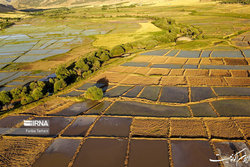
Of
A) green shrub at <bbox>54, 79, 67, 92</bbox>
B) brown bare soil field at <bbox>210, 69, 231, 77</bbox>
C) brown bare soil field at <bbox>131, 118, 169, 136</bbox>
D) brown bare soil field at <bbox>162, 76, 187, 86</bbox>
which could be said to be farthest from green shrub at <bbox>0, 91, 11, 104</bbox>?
brown bare soil field at <bbox>210, 69, 231, 77</bbox>

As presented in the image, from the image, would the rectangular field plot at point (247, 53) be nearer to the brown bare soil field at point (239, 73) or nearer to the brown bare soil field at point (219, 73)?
the brown bare soil field at point (239, 73)

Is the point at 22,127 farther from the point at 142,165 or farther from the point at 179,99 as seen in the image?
the point at 179,99

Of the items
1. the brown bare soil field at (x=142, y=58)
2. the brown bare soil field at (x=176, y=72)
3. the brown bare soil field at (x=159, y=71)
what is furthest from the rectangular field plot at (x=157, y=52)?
the brown bare soil field at (x=176, y=72)

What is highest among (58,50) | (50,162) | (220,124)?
(58,50)

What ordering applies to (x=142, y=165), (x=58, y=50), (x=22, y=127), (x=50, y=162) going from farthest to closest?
(x=58, y=50), (x=22, y=127), (x=50, y=162), (x=142, y=165)

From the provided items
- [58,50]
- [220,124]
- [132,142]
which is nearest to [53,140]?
[132,142]

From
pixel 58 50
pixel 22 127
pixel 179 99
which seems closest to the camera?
pixel 22 127

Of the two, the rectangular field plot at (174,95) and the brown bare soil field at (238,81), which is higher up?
the brown bare soil field at (238,81)
